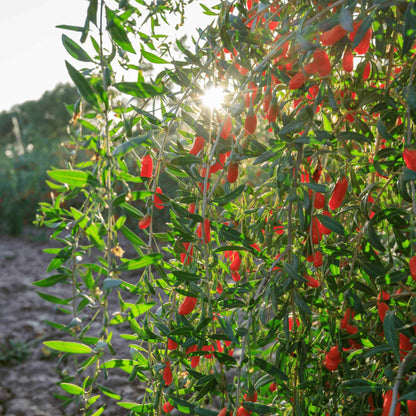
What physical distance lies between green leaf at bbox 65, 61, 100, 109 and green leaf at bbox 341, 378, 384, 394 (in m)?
0.57

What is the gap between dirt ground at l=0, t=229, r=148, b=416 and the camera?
6.71ft

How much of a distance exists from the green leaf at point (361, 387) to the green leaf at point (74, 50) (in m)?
0.64

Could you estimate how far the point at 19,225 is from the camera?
17.5 feet

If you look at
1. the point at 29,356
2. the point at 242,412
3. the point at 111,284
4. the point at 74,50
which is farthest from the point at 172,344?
the point at 29,356

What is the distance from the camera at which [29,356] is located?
2.56 meters

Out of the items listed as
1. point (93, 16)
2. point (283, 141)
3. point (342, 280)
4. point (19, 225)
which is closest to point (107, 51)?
point (93, 16)

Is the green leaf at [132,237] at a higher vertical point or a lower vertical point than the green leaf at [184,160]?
lower


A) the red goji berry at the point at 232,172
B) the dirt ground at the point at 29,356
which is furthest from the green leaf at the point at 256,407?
the dirt ground at the point at 29,356

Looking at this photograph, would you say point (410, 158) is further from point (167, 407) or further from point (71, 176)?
point (167, 407)

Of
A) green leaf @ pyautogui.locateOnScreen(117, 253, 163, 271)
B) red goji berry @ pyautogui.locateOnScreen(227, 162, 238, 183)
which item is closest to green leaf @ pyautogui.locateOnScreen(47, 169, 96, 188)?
green leaf @ pyautogui.locateOnScreen(117, 253, 163, 271)

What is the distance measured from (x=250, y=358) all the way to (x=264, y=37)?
0.51 m

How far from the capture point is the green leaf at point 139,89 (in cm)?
59

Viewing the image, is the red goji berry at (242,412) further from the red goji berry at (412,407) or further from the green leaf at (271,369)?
the red goji berry at (412,407)

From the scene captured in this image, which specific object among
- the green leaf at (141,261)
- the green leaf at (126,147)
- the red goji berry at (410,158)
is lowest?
the green leaf at (141,261)
